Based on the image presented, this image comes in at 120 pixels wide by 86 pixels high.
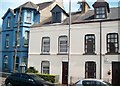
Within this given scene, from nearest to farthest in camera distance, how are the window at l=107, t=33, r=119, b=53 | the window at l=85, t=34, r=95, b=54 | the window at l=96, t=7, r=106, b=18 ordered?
the window at l=107, t=33, r=119, b=53 < the window at l=85, t=34, r=95, b=54 < the window at l=96, t=7, r=106, b=18

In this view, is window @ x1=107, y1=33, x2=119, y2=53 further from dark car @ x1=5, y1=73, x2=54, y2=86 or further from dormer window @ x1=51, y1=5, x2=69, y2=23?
dark car @ x1=5, y1=73, x2=54, y2=86

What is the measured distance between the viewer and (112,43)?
81.0 ft

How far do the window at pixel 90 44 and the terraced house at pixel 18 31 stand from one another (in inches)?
343

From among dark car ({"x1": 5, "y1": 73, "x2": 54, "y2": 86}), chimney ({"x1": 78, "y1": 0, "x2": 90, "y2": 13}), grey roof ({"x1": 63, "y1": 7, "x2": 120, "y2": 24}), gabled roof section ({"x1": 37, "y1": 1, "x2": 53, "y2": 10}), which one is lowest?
dark car ({"x1": 5, "y1": 73, "x2": 54, "y2": 86})

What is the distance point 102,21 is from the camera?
25.2m

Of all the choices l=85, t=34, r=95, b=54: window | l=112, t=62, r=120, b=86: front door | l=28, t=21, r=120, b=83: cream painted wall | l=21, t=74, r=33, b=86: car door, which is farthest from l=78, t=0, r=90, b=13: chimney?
l=21, t=74, r=33, b=86: car door

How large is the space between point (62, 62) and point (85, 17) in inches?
233

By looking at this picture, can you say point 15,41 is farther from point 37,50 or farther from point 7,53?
point 37,50

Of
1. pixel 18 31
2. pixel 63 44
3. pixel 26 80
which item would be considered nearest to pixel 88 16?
pixel 63 44

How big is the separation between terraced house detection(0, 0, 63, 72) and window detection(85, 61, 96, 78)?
959 centimetres

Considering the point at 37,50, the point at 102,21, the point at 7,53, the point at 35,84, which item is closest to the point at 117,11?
the point at 102,21

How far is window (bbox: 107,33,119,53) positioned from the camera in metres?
24.5

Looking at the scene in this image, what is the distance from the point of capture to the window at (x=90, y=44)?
25.6m

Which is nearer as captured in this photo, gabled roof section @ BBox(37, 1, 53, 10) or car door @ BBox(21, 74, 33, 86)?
car door @ BBox(21, 74, 33, 86)
